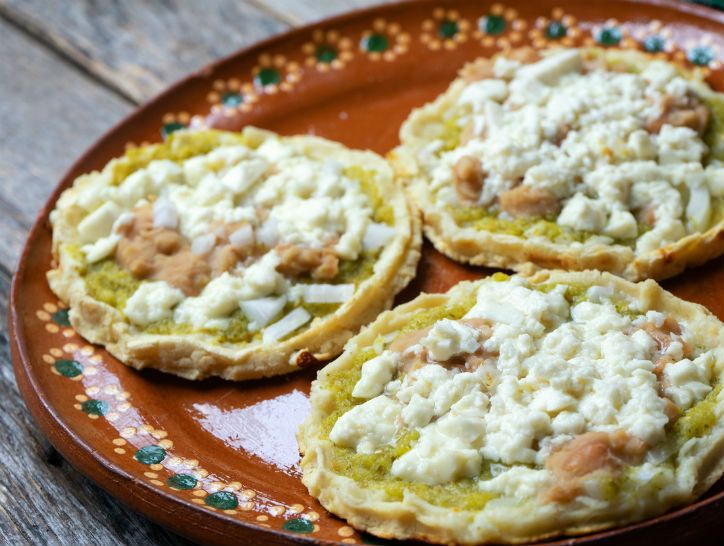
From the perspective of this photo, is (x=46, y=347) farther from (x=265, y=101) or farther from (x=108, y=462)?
(x=265, y=101)

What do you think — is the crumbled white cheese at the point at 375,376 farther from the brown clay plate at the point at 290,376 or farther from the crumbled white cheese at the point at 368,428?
the brown clay plate at the point at 290,376

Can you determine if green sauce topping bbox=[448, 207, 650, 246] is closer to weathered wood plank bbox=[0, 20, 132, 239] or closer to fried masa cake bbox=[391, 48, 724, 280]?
fried masa cake bbox=[391, 48, 724, 280]

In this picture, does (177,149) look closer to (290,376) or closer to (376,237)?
(376,237)

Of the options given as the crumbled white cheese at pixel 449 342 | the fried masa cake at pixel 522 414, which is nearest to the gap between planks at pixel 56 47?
the fried masa cake at pixel 522 414

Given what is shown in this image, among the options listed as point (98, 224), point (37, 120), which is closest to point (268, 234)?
point (98, 224)

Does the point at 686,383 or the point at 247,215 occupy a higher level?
the point at 686,383
